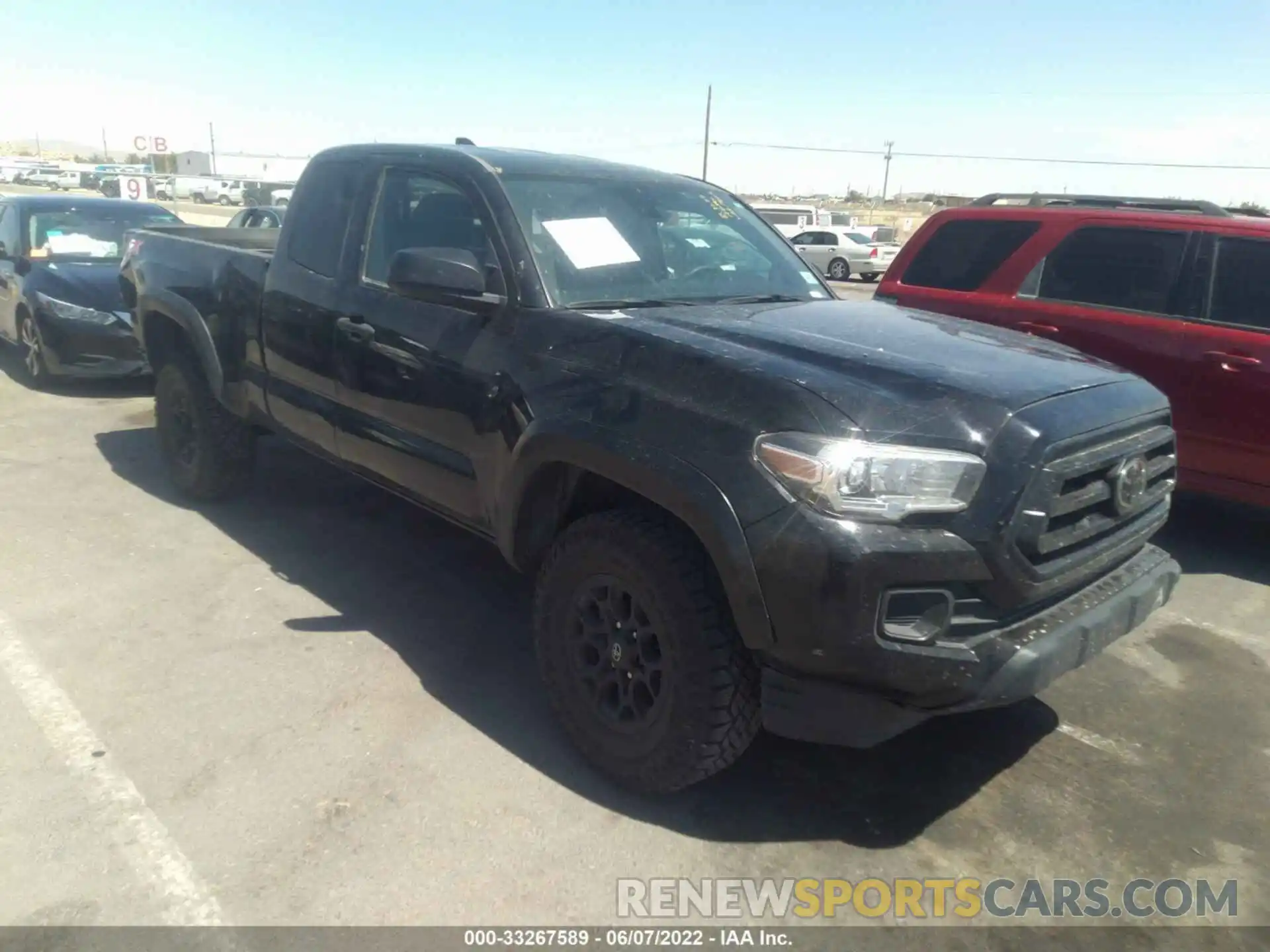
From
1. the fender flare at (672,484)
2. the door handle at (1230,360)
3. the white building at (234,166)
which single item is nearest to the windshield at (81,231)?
the fender flare at (672,484)

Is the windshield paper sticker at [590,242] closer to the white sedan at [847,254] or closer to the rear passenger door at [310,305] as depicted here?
the rear passenger door at [310,305]

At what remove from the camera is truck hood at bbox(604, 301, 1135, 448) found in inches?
103

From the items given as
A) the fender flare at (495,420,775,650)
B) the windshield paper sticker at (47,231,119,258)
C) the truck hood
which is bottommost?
the fender flare at (495,420,775,650)

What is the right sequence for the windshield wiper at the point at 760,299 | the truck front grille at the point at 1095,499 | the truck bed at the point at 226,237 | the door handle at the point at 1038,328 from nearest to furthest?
1. the truck front grille at the point at 1095,499
2. the windshield wiper at the point at 760,299
3. the truck bed at the point at 226,237
4. the door handle at the point at 1038,328

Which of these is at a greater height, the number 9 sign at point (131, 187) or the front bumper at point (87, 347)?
the number 9 sign at point (131, 187)

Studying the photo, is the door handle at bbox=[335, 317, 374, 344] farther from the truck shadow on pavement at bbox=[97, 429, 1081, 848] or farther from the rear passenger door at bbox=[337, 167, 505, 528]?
the truck shadow on pavement at bbox=[97, 429, 1081, 848]

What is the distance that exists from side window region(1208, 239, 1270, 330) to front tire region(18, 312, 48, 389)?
28.9ft

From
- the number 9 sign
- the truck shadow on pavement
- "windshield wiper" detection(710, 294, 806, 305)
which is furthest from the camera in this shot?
the number 9 sign

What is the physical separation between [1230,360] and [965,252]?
1.84m

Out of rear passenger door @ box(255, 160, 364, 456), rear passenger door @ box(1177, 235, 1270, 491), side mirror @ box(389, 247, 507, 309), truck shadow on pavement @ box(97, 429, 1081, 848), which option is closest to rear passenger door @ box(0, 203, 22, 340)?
truck shadow on pavement @ box(97, 429, 1081, 848)

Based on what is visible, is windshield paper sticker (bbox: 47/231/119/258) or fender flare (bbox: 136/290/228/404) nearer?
fender flare (bbox: 136/290/228/404)

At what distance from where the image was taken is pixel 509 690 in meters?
3.79

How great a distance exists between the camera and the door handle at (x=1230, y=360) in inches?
204

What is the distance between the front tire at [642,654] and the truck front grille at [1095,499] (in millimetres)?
868
